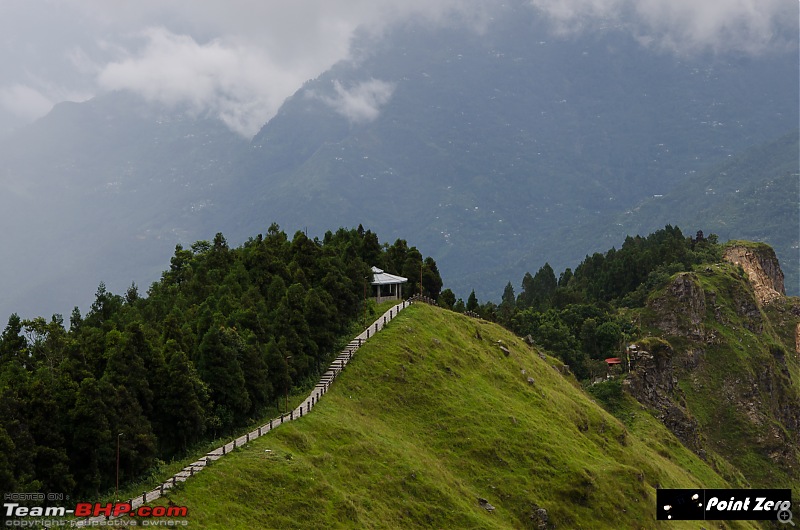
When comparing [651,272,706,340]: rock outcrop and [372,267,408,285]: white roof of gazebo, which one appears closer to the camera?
[372,267,408,285]: white roof of gazebo

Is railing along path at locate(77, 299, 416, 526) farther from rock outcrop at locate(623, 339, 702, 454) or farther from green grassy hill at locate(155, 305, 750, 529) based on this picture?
rock outcrop at locate(623, 339, 702, 454)

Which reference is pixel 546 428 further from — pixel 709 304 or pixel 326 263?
pixel 709 304

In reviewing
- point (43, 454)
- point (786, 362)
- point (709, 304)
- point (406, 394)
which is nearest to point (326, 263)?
point (406, 394)

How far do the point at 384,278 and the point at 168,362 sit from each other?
186ft

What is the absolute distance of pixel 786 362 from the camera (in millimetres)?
199000

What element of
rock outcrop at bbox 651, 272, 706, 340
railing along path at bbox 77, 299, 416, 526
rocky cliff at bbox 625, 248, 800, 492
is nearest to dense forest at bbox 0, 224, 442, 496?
railing along path at bbox 77, 299, 416, 526

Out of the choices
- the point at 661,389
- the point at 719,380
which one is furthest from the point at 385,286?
the point at 719,380

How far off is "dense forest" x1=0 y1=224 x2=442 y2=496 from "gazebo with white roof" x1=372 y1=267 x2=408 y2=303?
4.92 m

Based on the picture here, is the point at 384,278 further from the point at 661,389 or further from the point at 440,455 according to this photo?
the point at 661,389

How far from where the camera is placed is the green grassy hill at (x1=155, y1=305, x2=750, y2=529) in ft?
229

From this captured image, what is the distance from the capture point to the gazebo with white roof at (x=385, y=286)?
131375mm

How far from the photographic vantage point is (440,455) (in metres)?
89.4

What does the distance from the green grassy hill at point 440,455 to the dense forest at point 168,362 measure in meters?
5.57

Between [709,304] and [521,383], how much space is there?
275 feet
